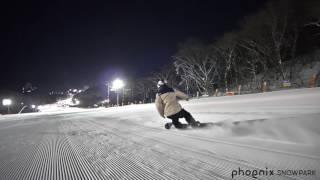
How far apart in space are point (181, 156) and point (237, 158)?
888 mm

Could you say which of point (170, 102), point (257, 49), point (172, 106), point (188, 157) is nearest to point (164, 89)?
point (170, 102)

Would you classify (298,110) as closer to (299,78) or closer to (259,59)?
(299,78)

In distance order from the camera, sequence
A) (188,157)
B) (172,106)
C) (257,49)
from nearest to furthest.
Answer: (188,157) → (172,106) → (257,49)

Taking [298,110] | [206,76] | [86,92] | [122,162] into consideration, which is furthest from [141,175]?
[86,92]

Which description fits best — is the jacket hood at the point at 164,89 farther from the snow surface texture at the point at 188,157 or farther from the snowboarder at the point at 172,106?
the snow surface texture at the point at 188,157

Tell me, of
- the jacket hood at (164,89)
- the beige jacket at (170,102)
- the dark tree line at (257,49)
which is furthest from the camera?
the dark tree line at (257,49)

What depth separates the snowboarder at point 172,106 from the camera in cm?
877

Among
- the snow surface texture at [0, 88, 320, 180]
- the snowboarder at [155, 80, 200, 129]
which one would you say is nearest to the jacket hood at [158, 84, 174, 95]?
the snowboarder at [155, 80, 200, 129]

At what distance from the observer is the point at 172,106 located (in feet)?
28.8

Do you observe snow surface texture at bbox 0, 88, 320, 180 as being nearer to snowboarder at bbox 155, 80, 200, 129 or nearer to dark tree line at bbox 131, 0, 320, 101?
snowboarder at bbox 155, 80, 200, 129

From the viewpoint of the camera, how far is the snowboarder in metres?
8.77

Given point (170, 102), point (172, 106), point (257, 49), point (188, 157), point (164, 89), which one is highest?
point (257, 49)

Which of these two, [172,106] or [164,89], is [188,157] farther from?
[164,89]

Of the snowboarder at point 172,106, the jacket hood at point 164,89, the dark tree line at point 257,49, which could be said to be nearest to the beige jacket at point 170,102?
the snowboarder at point 172,106
